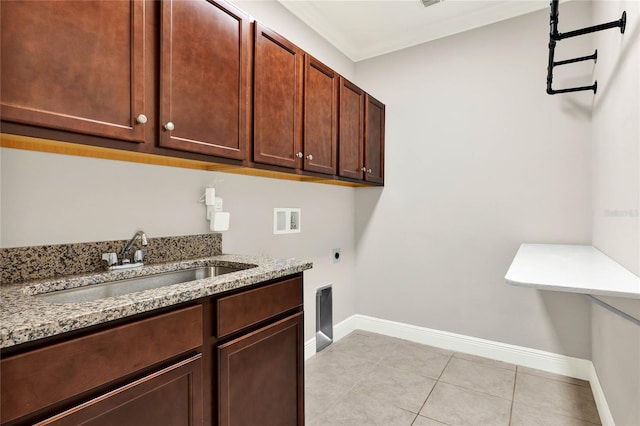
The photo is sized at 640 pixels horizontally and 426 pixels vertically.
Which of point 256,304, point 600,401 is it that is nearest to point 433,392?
point 600,401

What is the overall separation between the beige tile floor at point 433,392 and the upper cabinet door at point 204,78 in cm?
170

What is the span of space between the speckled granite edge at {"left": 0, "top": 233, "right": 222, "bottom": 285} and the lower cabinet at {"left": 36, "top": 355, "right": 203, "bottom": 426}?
64cm

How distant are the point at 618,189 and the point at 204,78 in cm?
204

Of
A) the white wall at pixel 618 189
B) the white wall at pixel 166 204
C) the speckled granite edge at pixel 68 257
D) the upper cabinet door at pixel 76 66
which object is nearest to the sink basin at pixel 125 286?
the speckled granite edge at pixel 68 257

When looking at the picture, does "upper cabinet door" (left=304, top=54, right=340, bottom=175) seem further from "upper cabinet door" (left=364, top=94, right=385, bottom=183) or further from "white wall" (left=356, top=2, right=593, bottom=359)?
"white wall" (left=356, top=2, right=593, bottom=359)

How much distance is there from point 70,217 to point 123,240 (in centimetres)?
23

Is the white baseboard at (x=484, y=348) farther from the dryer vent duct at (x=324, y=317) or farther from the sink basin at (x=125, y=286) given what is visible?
the sink basin at (x=125, y=286)

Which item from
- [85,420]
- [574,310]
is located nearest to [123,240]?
[85,420]

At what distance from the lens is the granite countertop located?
32.2 inches

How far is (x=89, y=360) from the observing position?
36.1 inches

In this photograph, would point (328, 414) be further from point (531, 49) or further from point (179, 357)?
point (531, 49)

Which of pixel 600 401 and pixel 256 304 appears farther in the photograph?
pixel 600 401

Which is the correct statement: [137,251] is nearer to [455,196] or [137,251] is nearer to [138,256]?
[138,256]

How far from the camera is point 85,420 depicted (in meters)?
0.91
